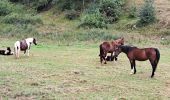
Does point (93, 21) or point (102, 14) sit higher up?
point (102, 14)

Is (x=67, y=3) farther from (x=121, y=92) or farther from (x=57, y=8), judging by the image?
(x=121, y=92)

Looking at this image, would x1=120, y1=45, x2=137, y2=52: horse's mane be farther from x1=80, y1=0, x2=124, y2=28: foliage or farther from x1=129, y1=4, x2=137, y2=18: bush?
→ x1=129, y1=4, x2=137, y2=18: bush

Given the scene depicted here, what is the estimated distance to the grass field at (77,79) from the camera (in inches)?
504

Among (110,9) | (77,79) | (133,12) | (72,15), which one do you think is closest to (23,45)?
(77,79)

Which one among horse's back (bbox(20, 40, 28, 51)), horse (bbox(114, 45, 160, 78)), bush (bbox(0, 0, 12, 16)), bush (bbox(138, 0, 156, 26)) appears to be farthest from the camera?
bush (bbox(0, 0, 12, 16))

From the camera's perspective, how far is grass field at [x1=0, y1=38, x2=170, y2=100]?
42.0ft

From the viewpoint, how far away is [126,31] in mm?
33906

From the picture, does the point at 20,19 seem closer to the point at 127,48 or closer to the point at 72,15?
the point at 72,15

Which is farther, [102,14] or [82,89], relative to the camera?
[102,14]

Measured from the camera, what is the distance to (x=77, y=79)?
15281 millimetres

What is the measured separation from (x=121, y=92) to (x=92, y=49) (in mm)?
13787

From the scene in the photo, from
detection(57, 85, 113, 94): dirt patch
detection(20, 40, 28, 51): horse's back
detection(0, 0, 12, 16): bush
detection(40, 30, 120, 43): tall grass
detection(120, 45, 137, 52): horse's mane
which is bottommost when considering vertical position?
detection(40, 30, 120, 43): tall grass

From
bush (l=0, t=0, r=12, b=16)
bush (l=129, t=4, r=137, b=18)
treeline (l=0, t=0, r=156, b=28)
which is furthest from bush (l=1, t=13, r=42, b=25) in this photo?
bush (l=129, t=4, r=137, b=18)

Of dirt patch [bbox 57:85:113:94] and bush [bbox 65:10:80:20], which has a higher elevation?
bush [bbox 65:10:80:20]
